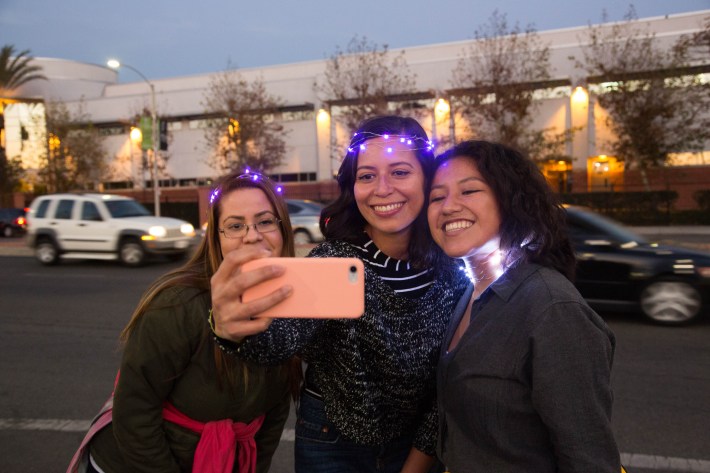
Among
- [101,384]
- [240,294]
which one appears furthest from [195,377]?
[101,384]

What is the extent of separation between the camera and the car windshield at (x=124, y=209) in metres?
14.1

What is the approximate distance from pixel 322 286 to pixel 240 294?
19 centimetres

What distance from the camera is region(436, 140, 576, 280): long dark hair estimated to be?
5.13ft

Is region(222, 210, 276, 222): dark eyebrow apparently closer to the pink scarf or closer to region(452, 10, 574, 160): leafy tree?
the pink scarf

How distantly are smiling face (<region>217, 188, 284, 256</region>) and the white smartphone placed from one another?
0.70 meters

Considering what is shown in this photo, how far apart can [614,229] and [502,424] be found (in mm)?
6919

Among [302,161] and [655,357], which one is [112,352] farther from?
[302,161]

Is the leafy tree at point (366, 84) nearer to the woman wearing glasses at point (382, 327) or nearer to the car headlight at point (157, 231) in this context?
the car headlight at point (157, 231)

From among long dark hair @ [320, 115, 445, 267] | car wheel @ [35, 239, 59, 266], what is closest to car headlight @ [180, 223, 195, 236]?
car wheel @ [35, 239, 59, 266]

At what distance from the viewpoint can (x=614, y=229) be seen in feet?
24.4

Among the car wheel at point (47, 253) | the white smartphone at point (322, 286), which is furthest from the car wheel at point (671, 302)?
the car wheel at point (47, 253)

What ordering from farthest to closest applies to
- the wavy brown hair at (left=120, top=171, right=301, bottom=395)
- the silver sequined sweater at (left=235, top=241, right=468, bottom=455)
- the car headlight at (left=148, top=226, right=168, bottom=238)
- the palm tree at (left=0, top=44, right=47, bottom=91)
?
the palm tree at (left=0, top=44, right=47, bottom=91), the car headlight at (left=148, top=226, right=168, bottom=238), the wavy brown hair at (left=120, top=171, right=301, bottom=395), the silver sequined sweater at (left=235, top=241, right=468, bottom=455)

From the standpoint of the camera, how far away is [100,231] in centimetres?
1366

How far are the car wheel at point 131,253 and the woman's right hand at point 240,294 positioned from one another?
1328 centimetres
